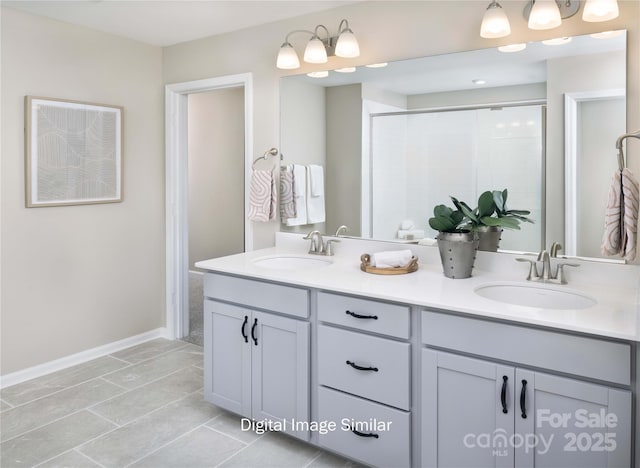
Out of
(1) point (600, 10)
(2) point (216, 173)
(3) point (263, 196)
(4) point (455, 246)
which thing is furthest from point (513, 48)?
(2) point (216, 173)

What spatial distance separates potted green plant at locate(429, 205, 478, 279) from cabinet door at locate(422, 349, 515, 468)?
1.63 ft

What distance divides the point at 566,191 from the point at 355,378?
127 cm

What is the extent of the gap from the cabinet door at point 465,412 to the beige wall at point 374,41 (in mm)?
1134

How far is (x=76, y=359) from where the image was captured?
Answer: 343 centimetres

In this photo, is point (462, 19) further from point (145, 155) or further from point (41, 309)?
point (41, 309)

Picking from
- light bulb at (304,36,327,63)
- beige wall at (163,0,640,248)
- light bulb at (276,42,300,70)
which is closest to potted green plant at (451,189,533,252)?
beige wall at (163,0,640,248)

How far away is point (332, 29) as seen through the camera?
289 cm

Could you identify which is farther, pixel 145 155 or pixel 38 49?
pixel 145 155

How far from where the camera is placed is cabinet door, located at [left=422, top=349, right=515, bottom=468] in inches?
69.4

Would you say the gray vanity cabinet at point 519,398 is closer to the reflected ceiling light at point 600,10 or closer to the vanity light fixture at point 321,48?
the reflected ceiling light at point 600,10

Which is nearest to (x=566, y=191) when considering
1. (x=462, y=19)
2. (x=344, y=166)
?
(x=462, y=19)

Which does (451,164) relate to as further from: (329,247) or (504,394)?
(504,394)

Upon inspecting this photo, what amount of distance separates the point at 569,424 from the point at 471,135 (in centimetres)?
A: 139

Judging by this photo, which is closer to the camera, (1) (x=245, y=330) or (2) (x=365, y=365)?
(2) (x=365, y=365)
